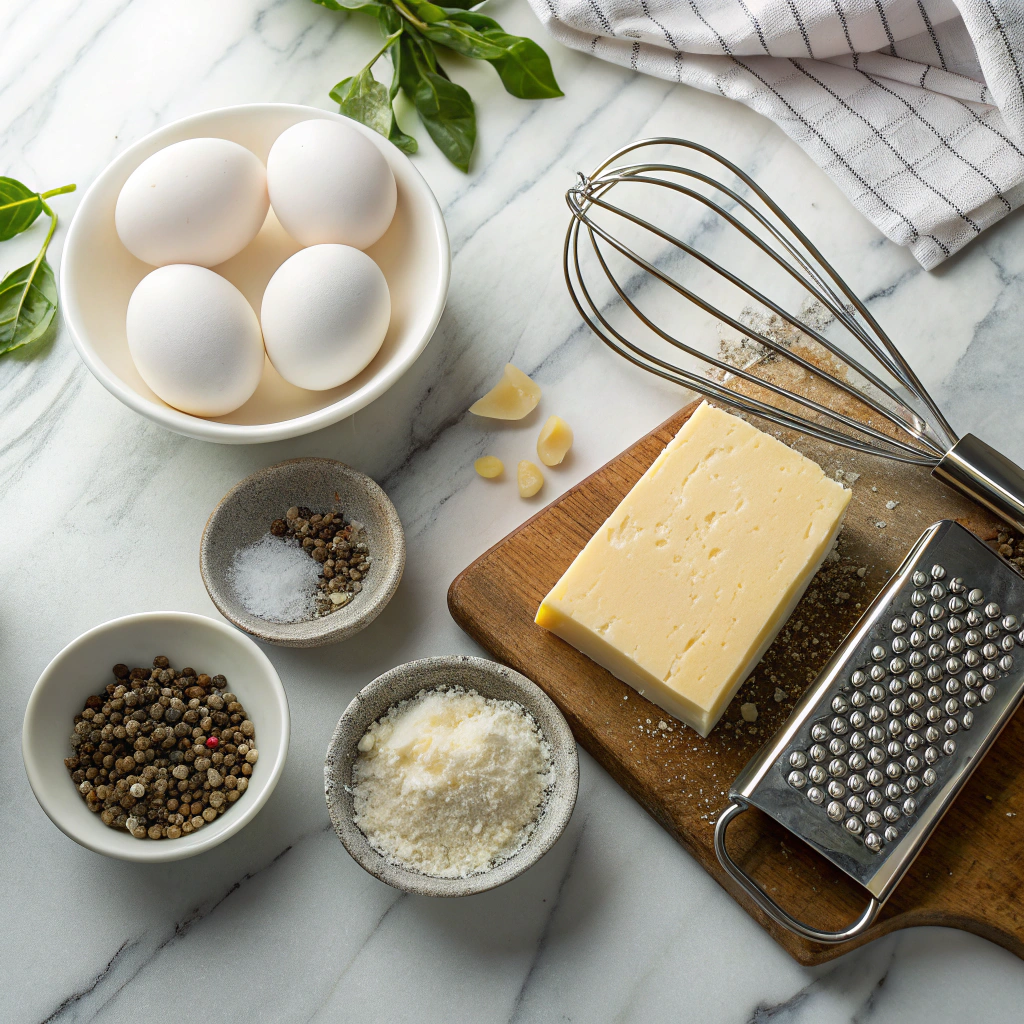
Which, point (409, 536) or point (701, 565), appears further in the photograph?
point (409, 536)

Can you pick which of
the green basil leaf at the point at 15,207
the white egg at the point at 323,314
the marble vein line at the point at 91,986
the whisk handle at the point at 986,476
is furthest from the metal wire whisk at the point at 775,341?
the marble vein line at the point at 91,986

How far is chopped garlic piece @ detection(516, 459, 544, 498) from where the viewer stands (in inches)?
35.2

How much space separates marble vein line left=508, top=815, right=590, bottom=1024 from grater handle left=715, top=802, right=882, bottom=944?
149 mm

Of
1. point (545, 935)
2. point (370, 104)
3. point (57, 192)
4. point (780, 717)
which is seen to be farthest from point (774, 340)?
point (57, 192)

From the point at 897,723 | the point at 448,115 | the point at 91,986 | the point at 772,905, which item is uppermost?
the point at 448,115

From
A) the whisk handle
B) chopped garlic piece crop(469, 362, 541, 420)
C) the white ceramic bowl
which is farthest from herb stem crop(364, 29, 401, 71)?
the whisk handle

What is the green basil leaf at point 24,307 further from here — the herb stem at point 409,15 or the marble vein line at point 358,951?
the marble vein line at point 358,951

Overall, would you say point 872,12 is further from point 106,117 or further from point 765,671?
point 106,117

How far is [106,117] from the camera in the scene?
3.14 ft

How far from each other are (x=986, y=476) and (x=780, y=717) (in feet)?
0.98

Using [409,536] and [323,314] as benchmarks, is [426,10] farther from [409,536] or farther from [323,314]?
[409,536]

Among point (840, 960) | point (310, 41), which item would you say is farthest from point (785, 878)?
point (310, 41)

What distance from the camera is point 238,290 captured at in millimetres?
827

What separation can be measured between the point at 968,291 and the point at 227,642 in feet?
2.78
